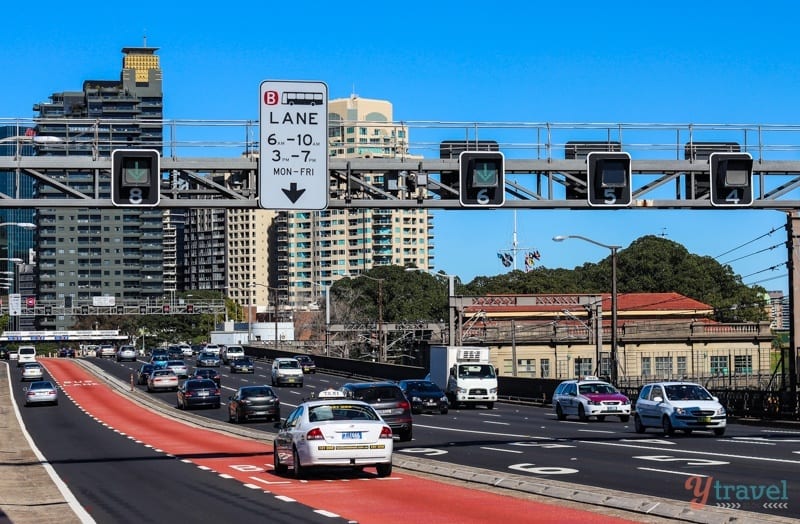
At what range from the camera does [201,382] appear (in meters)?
60.7

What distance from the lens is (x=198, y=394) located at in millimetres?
59656

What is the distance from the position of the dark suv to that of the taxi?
12.6 metres

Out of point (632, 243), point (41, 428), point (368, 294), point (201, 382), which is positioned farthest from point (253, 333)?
point (41, 428)

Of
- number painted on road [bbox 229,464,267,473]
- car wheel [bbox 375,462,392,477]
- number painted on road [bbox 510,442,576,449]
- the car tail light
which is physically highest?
the car tail light

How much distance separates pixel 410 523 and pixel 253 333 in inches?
6750

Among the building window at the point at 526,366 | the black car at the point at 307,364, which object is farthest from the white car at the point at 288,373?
the building window at the point at 526,366

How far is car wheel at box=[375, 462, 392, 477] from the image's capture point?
75.0ft

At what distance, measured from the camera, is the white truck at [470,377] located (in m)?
59.8

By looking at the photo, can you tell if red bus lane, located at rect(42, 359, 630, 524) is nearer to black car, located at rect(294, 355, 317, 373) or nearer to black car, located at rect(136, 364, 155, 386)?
black car, located at rect(136, 364, 155, 386)

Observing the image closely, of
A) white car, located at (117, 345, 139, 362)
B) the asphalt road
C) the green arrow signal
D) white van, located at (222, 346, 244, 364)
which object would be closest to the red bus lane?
the asphalt road

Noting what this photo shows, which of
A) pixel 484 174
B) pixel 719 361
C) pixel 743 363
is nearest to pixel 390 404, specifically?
pixel 484 174

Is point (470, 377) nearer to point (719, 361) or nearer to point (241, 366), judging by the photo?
point (241, 366)

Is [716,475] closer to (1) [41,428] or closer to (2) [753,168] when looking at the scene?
(2) [753,168]

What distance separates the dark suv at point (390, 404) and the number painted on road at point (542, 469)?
9.52m
